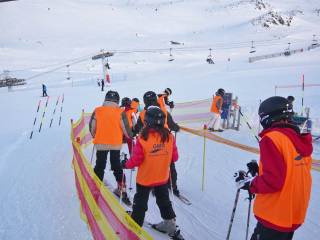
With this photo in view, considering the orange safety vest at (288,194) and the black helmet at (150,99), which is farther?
the black helmet at (150,99)

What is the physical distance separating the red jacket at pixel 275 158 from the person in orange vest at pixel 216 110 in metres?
9.53

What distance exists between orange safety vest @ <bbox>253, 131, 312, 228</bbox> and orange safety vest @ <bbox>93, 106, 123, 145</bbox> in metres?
3.13

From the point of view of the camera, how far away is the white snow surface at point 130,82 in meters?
6.20

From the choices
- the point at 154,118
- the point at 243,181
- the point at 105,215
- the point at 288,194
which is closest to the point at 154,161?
the point at 154,118

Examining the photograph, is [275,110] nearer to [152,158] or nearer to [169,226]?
[152,158]

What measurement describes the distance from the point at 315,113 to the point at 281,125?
48.3ft

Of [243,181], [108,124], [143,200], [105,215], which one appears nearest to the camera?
[243,181]

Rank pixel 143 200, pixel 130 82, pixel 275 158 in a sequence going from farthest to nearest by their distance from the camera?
pixel 130 82 → pixel 143 200 → pixel 275 158

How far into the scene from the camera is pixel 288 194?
10.4 feet

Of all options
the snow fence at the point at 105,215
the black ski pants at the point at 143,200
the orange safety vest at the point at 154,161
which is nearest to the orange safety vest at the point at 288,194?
the snow fence at the point at 105,215

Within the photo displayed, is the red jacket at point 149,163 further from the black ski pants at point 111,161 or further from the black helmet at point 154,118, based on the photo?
the black ski pants at point 111,161

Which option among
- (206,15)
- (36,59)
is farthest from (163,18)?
(36,59)

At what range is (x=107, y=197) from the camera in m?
3.77

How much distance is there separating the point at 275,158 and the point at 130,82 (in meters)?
30.6
